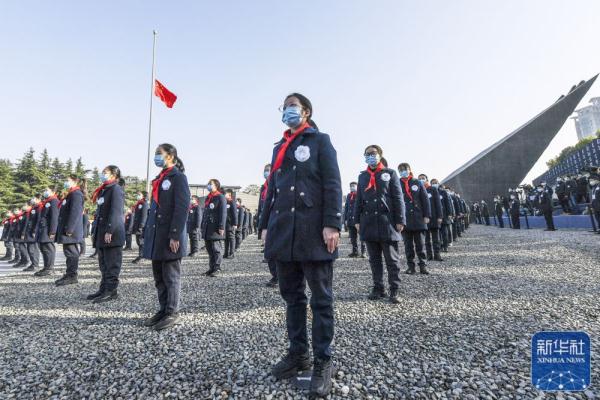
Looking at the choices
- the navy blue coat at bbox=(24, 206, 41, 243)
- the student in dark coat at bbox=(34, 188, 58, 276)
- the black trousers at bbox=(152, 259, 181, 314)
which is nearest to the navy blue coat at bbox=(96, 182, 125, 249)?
the black trousers at bbox=(152, 259, 181, 314)

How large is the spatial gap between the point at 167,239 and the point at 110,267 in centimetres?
223

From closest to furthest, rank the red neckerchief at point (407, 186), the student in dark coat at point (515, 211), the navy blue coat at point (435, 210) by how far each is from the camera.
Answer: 1. the red neckerchief at point (407, 186)
2. the navy blue coat at point (435, 210)
3. the student in dark coat at point (515, 211)

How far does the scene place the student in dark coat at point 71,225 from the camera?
6.28 m

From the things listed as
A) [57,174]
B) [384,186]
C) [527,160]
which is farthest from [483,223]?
[57,174]

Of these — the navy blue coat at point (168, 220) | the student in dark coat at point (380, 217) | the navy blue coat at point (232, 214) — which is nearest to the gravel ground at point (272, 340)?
the student in dark coat at point (380, 217)

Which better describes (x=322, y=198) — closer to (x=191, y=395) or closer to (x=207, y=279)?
(x=191, y=395)

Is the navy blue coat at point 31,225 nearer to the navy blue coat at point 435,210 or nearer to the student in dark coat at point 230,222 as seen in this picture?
the student in dark coat at point 230,222

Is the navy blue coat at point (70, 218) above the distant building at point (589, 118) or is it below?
below

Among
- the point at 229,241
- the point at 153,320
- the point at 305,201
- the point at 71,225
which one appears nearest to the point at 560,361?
the point at 305,201

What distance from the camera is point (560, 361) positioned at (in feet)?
6.06

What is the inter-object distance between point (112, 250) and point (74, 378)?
10.4 ft

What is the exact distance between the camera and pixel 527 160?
33969mm

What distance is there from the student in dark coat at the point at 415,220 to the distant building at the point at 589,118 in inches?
5730

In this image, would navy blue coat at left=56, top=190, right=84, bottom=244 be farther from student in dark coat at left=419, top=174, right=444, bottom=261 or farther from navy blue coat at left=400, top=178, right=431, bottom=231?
student in dark coat at left=419, top=174, right=444, bottom=261
